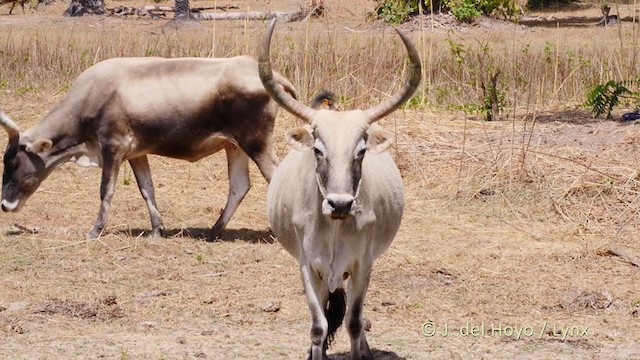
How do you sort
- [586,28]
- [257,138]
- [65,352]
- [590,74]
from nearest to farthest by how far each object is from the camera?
[65,352], [257,138], [590,74], [586,28]

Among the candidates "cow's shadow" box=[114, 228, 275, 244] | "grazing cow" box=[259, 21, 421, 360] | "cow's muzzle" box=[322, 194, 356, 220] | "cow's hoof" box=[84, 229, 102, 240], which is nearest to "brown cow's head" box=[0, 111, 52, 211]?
"cow's hoof" box=[84, 229, 102, 240]

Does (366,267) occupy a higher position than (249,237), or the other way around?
(366,267)

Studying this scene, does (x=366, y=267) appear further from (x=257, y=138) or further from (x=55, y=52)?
(x=55, y=52)

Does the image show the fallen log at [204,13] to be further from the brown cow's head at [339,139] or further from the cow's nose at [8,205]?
the brown cow's head at [339,139]

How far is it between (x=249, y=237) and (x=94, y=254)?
62.7 inches

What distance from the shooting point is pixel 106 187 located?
1009cm

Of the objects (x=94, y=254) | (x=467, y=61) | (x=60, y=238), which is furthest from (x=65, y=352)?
(x=467, y=61)

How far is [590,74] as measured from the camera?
16000 millimetres

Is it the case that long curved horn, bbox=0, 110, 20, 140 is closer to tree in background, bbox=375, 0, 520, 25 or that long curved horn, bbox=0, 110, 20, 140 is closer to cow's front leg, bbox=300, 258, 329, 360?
cow's front leg, bbox=300, 258, 329, 360

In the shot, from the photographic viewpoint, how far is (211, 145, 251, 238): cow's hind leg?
10.2 m

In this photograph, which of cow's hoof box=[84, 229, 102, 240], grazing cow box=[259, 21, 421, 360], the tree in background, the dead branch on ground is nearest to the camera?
grazing cow box=[259, 21, 421, 360]

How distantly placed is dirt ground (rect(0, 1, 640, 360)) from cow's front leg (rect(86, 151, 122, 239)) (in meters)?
0.20

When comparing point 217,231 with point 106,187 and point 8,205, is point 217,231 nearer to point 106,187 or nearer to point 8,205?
point 106,187

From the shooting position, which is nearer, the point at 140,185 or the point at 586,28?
the point at 140,185
